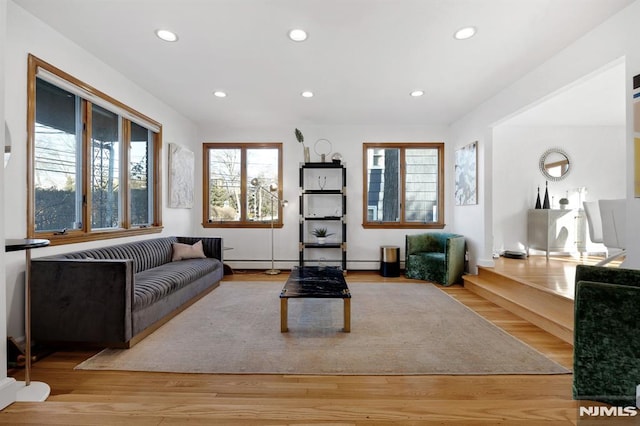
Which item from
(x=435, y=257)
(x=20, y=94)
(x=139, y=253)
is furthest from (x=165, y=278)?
(x=435, y=257)

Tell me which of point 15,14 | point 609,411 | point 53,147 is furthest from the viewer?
point 53,147

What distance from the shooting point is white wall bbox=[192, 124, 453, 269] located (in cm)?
550

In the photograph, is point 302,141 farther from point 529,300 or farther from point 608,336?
point 608,336

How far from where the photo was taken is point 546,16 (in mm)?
2365

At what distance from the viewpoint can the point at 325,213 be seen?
556 centimetres

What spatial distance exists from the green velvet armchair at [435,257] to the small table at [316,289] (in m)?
1.92

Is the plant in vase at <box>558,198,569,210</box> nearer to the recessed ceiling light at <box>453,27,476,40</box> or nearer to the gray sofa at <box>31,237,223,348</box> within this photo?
the recessed ceiling light at <box>453,27,476,40</box>

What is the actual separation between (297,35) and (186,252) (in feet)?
10.5

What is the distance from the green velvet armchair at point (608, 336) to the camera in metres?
1.50

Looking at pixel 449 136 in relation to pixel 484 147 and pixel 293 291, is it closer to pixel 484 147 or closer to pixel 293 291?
pixel 484 147

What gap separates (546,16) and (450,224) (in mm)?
3630

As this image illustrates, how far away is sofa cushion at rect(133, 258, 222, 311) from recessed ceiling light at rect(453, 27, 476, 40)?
11.8ft

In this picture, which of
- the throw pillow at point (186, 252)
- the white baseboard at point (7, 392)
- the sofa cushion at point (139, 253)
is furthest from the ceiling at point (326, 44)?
the white baseboard at point (7, 392)

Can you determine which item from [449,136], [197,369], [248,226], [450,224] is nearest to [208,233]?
[248,226]
